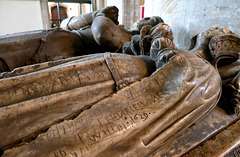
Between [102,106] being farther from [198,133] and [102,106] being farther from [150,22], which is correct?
[150,22]

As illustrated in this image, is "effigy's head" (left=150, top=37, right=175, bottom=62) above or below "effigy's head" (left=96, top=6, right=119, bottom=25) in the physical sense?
below

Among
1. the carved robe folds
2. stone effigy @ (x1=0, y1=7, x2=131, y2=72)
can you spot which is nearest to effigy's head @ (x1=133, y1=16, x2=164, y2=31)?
stone effigy @ (x1=0, y1=7, x2=131, y2=72)

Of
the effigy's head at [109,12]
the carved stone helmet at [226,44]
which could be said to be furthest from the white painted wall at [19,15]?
the carved stone helmet at [226,44]

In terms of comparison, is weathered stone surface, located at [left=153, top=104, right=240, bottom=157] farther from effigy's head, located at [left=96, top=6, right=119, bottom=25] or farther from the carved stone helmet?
effigy's head, located at [left=96, top=6, right=119, bottom=25]

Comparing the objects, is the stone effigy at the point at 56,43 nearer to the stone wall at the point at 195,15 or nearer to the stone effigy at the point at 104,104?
the stone effigy at the point at 104,104

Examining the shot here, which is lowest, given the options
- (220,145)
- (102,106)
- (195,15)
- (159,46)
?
(220,145)

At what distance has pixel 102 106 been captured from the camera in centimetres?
106

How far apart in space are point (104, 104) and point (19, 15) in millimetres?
6287

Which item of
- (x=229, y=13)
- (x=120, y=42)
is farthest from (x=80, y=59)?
(x=229, y=13)

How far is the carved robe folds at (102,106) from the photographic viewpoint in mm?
872

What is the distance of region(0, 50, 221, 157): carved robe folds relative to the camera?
87 centimetres

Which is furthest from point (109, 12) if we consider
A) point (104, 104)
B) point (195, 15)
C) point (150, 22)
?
point (104, 104)

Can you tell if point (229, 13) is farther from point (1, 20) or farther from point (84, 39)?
point (1, 20)

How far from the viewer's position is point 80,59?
134 centimetres
